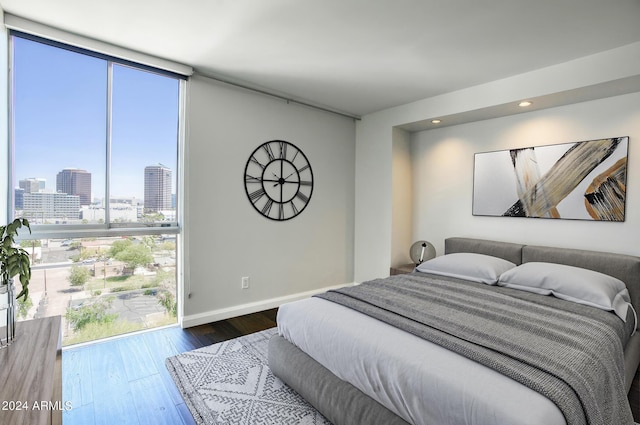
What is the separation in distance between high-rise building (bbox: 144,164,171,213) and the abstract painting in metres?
3.23

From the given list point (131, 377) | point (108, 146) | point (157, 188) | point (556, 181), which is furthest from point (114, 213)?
point (556, 181)

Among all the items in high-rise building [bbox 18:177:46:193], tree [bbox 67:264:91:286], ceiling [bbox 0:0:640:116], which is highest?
ceiling [bbox 0:0:640:116]

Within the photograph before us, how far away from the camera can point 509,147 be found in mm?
3430

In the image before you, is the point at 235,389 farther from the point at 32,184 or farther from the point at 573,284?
the point at 573,284

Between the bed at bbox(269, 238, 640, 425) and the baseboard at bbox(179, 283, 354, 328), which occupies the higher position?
the bed at bbox(269, 238, 640, 425)

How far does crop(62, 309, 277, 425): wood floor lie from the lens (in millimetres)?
1881

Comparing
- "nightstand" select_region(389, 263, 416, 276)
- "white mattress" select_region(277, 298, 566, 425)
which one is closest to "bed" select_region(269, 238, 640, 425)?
"white mattress" select_region(277, 298, 566, 425)

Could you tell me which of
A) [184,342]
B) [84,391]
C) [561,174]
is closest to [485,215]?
[561,174]

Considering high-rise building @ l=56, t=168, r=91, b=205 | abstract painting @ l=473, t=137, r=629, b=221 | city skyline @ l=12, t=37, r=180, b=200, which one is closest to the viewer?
city skyline @ l=12, t=37, r=180, b=200

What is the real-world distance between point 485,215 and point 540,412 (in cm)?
273

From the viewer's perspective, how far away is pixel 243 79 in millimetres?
3229

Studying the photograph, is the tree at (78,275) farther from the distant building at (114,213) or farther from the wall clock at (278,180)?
the wall clock at (278,180)

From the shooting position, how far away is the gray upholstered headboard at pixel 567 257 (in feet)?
8.46

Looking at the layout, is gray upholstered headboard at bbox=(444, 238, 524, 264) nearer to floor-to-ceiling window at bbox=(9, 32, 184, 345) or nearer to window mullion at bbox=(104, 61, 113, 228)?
floor-to-ceiling window at bbox=(9, 32, 184, 345)
